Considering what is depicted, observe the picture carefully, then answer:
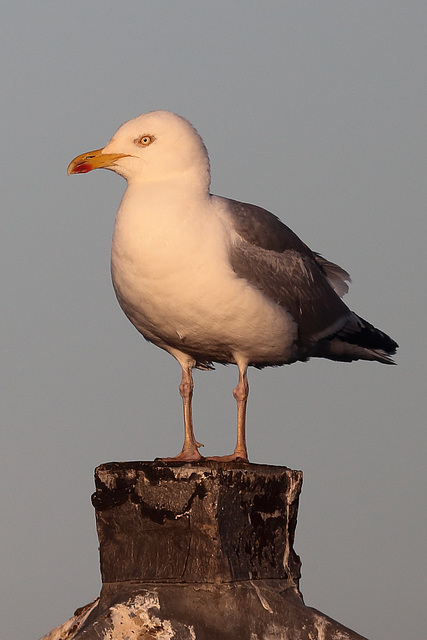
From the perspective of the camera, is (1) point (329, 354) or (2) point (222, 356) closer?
(2) point (222, 356)

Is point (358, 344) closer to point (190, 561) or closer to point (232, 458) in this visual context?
point (232, 458)

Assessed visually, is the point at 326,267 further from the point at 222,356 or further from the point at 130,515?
the point at 130,515

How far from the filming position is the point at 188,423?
39.9ft

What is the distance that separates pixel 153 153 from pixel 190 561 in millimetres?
3903

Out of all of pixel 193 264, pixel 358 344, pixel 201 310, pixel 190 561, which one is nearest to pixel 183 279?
pixel 193 264

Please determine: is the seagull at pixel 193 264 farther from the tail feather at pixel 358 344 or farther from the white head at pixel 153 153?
the tail feather at pixel 358 344

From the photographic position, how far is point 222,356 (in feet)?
40.1

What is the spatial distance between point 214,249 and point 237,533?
2.64m

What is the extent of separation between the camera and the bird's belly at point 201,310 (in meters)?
11.2

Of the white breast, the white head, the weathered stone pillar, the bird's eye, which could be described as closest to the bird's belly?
the white breast

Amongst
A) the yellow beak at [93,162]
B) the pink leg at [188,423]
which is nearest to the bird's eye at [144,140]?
the yellow beak at [93,162]

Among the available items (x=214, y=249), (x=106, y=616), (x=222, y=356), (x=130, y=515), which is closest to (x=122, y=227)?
(x=214, y=249)

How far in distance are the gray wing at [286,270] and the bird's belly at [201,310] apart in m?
0.26

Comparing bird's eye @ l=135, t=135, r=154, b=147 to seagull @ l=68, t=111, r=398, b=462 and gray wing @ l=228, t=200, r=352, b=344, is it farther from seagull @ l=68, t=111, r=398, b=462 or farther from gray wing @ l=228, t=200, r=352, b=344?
gray wing @ l=228, t=200, r=352, b=344
